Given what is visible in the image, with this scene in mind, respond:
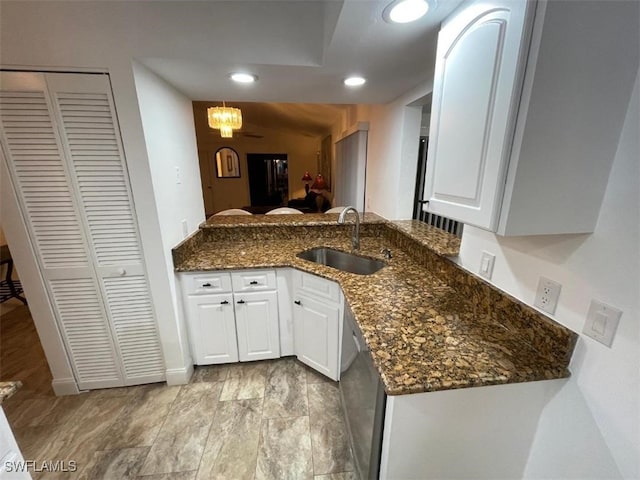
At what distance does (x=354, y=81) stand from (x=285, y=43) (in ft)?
1.74

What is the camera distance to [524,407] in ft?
2.98

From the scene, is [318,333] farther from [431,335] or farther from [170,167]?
[170,167]

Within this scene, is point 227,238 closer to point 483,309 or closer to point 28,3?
point 28,3

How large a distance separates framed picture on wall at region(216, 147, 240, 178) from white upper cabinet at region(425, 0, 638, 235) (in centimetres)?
838

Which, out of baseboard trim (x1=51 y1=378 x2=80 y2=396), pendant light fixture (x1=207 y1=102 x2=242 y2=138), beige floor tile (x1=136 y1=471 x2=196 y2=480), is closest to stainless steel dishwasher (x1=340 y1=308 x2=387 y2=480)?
beige floor tile (x1=136 y1=471 x2=196 y2=480)

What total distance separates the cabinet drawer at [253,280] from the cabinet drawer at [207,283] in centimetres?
5

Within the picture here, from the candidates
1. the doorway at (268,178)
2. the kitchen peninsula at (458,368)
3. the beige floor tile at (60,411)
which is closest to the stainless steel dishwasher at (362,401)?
the kitchen peninsula at (458,368)

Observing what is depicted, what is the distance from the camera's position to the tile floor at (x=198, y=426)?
135 cm

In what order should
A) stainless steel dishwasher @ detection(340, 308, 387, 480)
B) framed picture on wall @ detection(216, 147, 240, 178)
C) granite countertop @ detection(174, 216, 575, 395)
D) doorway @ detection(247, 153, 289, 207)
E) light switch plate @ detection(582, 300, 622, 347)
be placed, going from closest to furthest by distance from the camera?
light switch plate @ detection(582, 300, 622, 347) < granite countertop @ detection(174, 216, 575, 395) < stainless steel dishwasher @ detection(340, 308, 387, 480) < framed picture on wall @ detection(216, 147, 240, 178) < doorway @ detection(247, 153, 289, 207)

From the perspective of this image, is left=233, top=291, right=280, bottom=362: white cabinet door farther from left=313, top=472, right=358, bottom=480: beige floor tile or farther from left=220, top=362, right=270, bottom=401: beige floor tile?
left=313, top=472, right=358, bottom=480: beige floor tile

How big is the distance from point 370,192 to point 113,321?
2.66 metres

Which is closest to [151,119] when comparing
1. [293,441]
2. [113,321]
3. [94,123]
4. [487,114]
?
[94,123]

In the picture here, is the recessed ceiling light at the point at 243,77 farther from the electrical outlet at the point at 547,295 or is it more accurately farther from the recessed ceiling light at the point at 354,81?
the electrical outlet at the point at 547,295

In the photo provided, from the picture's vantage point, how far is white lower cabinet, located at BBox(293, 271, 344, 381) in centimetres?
162
